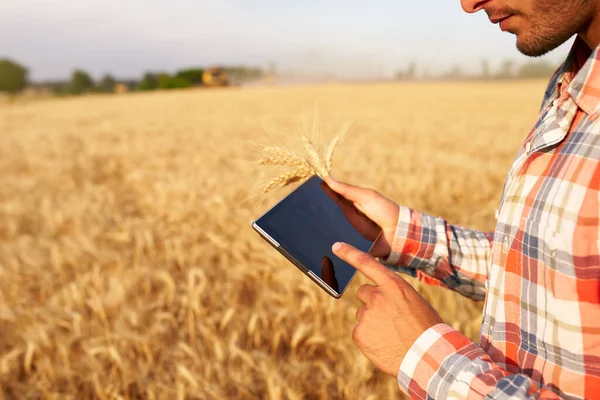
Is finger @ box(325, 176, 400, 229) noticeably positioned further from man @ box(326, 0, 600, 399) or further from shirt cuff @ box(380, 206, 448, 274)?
man @ box(326, 0, 600, 399)

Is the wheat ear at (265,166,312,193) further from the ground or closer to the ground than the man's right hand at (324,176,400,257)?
further from the ground

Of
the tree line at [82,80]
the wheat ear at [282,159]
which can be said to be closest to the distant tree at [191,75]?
the tree line at [82,80]

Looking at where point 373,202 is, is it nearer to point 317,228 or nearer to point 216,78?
point 317,228

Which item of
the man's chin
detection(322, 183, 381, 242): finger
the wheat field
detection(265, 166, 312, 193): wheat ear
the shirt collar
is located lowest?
the wheat field

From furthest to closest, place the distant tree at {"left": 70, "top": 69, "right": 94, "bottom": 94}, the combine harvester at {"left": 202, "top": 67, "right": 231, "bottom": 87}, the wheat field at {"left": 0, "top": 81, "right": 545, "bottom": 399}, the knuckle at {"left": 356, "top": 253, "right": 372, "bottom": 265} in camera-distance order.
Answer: the distant tree at {"left": 70, "top": 69, "right": 94, "bottom": 94}
the combine harvester at {"left": 202, "top": 67, "right": 231, "bottom": 87}
the wheat field at {"left": 0, "top": 81, "right": 545, "bottom": 399}
the knuckle at {"left": 356, "top": 253, "right": 372, "bottom": 265}

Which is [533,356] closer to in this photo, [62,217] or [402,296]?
[402,296]

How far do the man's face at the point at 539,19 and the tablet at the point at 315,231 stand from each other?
0.65 meters

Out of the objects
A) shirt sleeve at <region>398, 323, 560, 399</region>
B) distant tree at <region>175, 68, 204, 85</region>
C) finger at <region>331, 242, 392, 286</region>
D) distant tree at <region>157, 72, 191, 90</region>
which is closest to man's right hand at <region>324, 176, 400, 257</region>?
finger at <region>331, 242, 392, 286</region>

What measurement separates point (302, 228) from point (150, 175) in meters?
4.54

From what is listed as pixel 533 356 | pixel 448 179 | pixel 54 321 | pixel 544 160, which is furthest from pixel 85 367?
pixel 448 179

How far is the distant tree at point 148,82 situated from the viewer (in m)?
63.3

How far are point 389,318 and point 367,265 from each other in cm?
12

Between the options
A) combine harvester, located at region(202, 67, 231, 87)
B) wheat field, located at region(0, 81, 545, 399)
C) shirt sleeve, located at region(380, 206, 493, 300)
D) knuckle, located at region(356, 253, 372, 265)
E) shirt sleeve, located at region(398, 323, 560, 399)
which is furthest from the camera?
combine harvester, located at region(202, 67, 231, 87)

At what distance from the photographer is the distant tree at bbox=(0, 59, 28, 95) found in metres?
74.4
